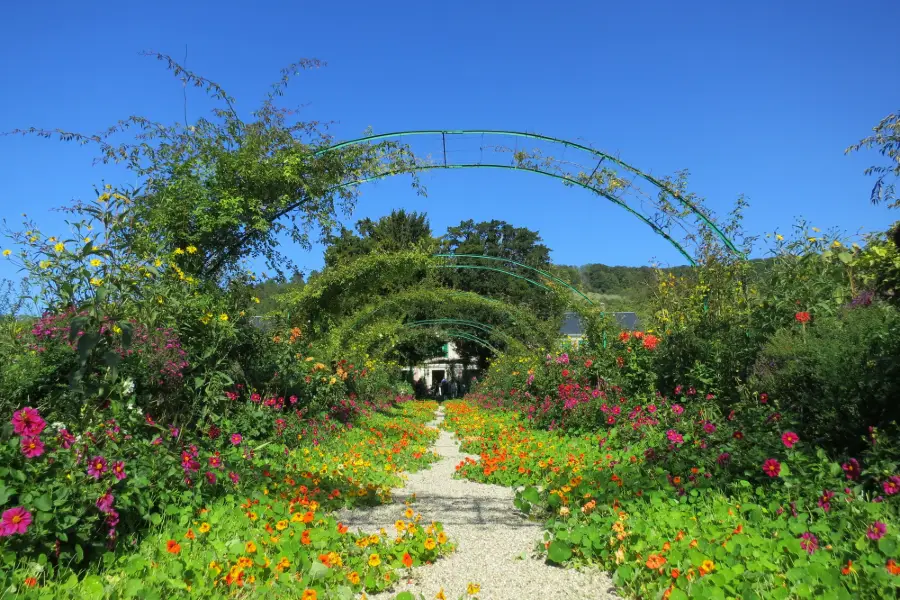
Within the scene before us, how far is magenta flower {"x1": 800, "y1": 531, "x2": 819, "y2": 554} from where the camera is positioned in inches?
97.5

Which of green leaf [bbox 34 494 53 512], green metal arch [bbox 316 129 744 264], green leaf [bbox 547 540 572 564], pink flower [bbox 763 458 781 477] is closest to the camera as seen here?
green leaf [bbox 34 494 53 512]

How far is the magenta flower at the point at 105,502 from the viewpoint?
2.43 meters

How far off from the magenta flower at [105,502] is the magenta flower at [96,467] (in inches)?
3.5

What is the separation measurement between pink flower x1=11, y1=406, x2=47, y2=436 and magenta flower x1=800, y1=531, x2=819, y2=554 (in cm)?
302

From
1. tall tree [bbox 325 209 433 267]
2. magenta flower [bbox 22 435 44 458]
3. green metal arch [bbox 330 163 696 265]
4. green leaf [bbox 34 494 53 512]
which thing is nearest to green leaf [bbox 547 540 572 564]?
green leaf [bbox 34 494 53 512]

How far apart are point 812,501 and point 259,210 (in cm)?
473

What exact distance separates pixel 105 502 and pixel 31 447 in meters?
0.35

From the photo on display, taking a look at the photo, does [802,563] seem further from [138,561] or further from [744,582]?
[138,561]

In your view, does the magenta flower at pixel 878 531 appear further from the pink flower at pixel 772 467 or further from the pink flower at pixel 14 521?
the pink flower at pixel 14 521

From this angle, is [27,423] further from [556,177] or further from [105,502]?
[556,177]

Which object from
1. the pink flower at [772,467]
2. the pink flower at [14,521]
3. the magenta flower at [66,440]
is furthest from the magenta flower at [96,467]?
the pink flower at [772,467]

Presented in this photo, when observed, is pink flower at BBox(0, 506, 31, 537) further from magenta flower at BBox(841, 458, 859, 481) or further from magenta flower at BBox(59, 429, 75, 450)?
magenta flower at BBox(841, 458, 859, 481)

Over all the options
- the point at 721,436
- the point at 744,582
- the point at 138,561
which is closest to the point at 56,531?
the point at 138,561

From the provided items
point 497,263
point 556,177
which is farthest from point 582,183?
point 497,263
